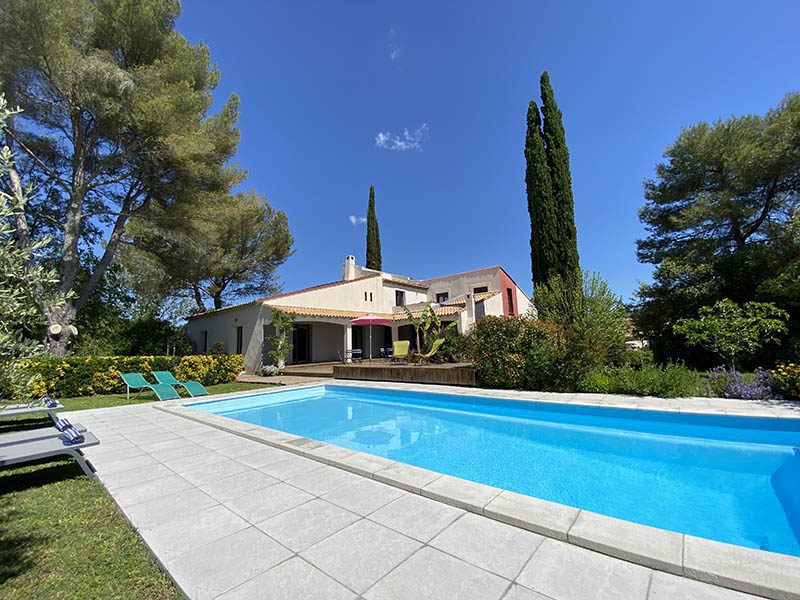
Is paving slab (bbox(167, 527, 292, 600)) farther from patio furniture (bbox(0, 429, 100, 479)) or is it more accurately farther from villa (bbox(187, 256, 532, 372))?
A: villa (bbox(187, 256, 532, 372))

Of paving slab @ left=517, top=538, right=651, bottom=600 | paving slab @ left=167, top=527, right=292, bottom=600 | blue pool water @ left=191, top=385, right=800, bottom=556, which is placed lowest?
blue pool water @ left=191, top=385, right=800, bottom=556

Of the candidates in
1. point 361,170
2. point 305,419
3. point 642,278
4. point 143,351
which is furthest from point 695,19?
point 143,351

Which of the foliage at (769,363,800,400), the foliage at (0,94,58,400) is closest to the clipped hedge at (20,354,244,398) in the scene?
the foliage at (0,94,58,400)

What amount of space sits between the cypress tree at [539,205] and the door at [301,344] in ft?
50.1

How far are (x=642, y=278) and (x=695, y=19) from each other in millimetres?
11744

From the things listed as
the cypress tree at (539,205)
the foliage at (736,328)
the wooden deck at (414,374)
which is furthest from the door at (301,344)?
the foliage at (736,328)

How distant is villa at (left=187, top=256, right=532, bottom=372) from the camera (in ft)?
68.9

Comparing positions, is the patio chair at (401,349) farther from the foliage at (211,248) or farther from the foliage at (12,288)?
the foliage at (12,288)

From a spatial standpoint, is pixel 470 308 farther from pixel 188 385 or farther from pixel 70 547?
pixel 70 547

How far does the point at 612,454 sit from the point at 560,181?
16.1 metres

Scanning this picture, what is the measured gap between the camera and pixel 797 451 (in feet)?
19.9

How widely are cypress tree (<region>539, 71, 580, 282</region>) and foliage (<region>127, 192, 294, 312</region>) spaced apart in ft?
57.0

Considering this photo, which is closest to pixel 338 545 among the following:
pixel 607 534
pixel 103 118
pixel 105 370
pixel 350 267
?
pixel 607 534

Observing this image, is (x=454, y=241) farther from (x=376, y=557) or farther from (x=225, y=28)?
(x=376, y=557)
